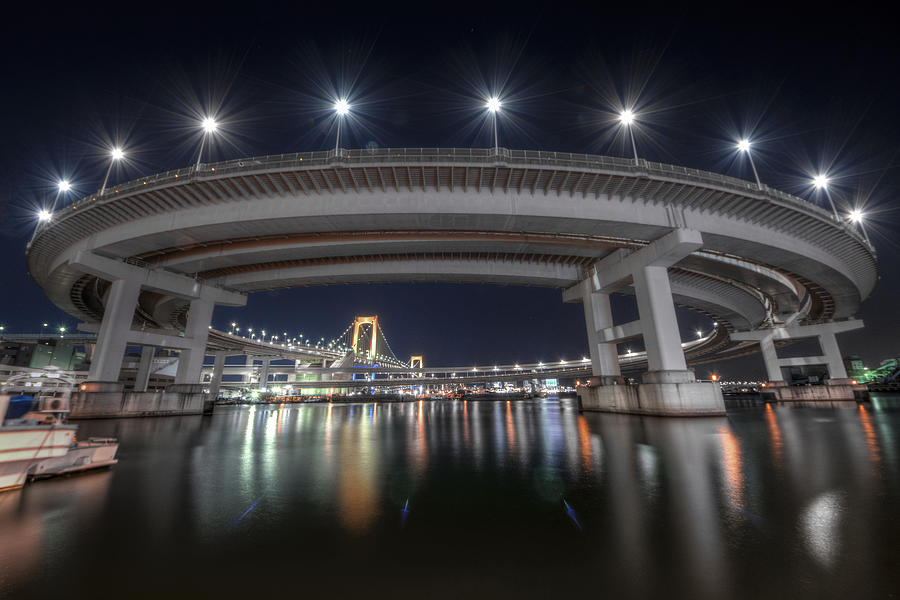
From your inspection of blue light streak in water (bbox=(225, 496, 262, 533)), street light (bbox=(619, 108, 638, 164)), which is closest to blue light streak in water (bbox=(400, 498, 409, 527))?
blue light streak in water (bbox=(225, 496, 262, 533))

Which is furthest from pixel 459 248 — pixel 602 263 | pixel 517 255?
pixel 602 263

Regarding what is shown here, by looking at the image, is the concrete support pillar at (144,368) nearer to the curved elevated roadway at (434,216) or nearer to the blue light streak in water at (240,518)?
the curved elevated roadway at (434,216)

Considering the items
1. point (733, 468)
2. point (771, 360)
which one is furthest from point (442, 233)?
point (771, 360)

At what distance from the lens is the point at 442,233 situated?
27469 mm

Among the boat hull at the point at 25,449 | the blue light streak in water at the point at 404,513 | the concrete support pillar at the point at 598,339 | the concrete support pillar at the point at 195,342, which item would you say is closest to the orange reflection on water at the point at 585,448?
the blue light streak in water at the point at 404,513

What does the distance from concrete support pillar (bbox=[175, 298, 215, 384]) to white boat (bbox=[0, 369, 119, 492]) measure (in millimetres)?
28256

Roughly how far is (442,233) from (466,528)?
24.1 metres

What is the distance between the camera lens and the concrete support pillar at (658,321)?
2477 cm

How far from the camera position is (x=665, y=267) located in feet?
88.0

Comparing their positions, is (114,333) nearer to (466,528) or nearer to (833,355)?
(466,528)

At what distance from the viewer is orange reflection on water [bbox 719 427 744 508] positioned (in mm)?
6231

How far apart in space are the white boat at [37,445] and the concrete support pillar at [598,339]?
3169cm

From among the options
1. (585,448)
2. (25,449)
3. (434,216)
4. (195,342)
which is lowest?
(585,448)

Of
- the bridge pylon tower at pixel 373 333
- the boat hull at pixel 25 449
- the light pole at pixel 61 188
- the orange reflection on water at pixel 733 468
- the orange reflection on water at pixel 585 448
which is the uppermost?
the bridge pylon tower at pixel 373 333
